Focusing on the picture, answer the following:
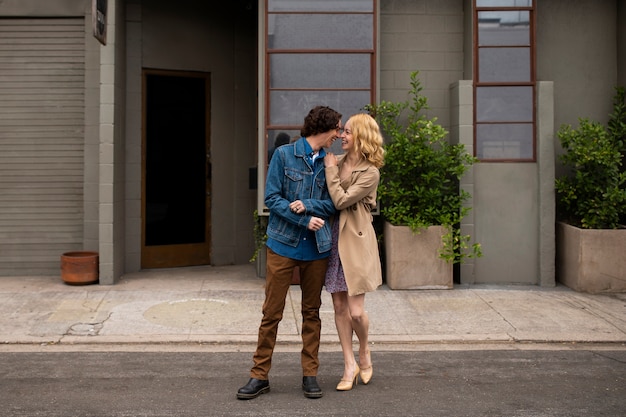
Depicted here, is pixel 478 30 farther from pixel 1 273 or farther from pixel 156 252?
pixel 1 273

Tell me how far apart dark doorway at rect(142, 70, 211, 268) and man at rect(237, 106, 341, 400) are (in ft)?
18.1

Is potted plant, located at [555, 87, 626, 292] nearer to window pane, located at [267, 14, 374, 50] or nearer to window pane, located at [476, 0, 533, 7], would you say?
window pane, located at [476, 0, 533, 7]

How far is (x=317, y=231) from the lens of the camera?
214 inches

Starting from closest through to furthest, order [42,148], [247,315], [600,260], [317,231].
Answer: [317,231] → [247,315] → [600,260] → [42,148]

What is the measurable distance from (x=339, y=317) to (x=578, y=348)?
2611mm

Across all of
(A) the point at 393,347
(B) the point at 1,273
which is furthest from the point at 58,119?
(A) the point at 393,347

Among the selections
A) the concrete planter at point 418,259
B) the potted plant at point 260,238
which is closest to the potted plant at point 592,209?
the concrete planter at point 418,259

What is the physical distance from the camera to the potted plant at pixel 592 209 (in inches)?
365

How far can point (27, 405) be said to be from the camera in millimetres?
5293

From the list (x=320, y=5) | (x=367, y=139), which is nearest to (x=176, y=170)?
(x=320, y=5)

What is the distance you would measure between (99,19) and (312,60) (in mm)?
2494

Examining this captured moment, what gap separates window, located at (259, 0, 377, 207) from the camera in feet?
31.1

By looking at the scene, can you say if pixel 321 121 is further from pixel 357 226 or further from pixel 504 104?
pixel 504 104

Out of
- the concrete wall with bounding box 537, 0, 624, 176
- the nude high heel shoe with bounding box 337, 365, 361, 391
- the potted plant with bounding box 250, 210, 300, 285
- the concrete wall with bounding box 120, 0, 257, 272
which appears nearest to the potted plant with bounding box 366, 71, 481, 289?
the potted plant with bounding box 250, 210, 300, 285
